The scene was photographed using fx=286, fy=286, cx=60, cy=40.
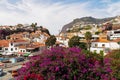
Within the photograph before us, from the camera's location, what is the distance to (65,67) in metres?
17.8

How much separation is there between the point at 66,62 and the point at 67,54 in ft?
2.66

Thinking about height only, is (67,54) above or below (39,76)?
above

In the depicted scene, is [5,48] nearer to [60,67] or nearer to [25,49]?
[25,49]

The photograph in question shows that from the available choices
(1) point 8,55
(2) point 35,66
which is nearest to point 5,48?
(1) point 8,55

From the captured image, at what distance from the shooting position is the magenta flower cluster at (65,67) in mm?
17703

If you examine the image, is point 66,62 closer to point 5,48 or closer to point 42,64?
point 42,64

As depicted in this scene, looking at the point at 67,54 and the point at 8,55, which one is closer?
the point at 67,54

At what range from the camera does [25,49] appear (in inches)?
2997

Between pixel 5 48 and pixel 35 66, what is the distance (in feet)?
203

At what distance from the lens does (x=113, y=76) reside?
60.2ft

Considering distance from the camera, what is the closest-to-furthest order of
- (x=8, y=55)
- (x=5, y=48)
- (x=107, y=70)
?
1. (x=107, y=70)
2. (x=8, y=55)
3. (x=5, y=48)

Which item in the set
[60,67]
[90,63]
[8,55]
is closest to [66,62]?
[60,67]

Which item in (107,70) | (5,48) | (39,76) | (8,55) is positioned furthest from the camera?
(5,48)

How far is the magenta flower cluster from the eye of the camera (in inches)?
697
